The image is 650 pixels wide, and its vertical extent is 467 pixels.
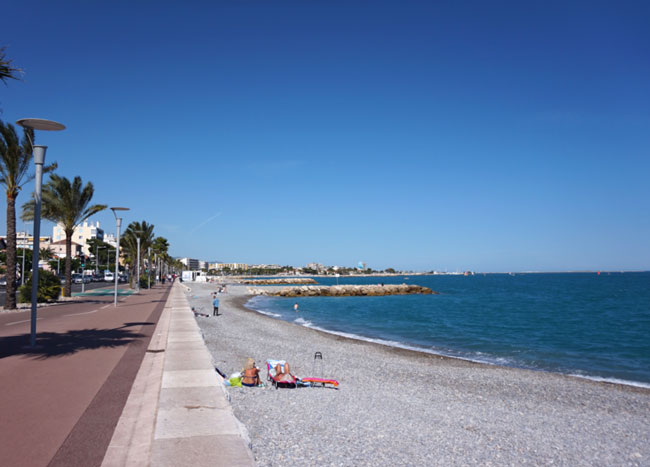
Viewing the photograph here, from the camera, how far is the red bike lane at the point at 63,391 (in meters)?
5.22

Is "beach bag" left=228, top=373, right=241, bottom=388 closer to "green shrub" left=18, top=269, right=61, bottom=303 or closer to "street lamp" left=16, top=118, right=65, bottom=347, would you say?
"street lamp" left=16, top=118, right=65, bottom=347

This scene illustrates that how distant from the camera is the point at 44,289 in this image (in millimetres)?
27766

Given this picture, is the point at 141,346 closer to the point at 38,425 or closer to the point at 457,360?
the point at 38,425

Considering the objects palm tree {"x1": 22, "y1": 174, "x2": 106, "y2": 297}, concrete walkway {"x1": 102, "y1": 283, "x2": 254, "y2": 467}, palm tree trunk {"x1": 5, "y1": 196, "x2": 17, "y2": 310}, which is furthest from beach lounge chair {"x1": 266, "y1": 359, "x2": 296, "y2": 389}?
palm tree {"x1": 22, "y1": 174, "x2": 106, "y2": 297}

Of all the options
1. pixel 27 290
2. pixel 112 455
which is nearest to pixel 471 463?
pixel 112 455

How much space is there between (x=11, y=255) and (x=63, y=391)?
2066 cm

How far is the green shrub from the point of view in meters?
26.1

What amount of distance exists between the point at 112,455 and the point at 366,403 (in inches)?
220

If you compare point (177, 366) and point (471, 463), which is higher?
point (177, 366)

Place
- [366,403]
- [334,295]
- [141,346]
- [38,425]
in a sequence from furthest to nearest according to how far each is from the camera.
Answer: [334,295] < [141,346] < [366,403] < [38,425]

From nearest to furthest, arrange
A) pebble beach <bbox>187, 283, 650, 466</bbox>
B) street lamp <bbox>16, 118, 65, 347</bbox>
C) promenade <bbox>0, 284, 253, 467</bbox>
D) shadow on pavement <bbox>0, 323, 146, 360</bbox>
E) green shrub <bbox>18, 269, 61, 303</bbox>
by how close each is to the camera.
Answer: promenade <bbox>0, 284, 253, 467</bbox>, pebble beach <bbox>187, 283, 650, 466</bbox>, shadow on pavement <bbox>0, 323, 146, 360</bbox>, street lamp <bbox>16, 118, 65, 347</bbox>, green shrub <bbox>18, 269, 61, 303</bbox>

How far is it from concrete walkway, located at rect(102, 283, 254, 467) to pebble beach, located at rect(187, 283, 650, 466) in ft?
2.11

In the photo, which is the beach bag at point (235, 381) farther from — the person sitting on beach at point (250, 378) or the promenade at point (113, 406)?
the promenade at point (113, 406)

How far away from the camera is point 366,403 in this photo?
9359 mm
